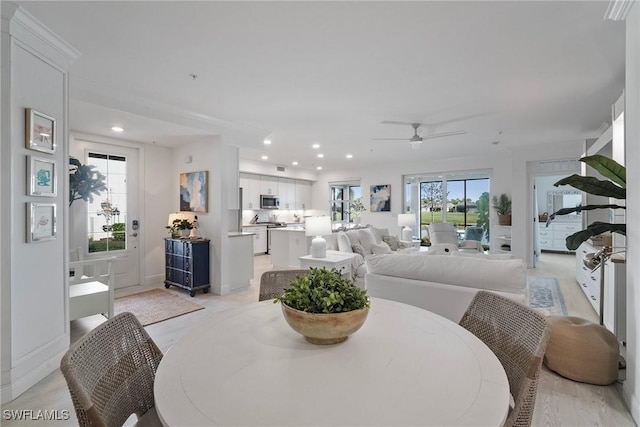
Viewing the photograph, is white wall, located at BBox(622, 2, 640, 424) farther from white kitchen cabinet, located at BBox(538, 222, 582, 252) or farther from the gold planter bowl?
white kitchen cabinet, located at BBox(538, 222, 582, 252)

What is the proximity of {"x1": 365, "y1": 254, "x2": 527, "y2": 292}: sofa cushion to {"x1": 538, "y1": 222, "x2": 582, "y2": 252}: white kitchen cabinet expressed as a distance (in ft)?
24.7

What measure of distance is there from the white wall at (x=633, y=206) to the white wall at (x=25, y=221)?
156 inches

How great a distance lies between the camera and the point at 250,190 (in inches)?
329

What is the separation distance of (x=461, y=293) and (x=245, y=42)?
256cm

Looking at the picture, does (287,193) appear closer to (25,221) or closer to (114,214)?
(114,214)

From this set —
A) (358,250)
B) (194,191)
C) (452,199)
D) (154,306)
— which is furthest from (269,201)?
(154,306)

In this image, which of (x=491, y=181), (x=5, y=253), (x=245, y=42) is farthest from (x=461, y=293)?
(x=491, y=181)

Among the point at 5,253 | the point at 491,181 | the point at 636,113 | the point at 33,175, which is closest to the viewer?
the point at 636,113

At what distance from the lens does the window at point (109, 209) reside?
4.71 meters

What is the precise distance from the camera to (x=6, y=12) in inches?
80.7

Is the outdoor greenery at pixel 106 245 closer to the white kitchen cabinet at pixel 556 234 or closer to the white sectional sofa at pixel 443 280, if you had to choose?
the white sectional sofa at pixel 443 280

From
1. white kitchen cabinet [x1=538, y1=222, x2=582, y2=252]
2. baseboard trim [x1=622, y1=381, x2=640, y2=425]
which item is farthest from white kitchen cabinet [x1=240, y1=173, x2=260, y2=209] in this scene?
white kitchen cabinet [x1=538, y1=222, x2=582, y2=252]

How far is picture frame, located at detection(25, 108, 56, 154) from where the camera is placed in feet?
7.41

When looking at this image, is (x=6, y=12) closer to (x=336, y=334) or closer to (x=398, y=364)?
(x=336, y=334)
